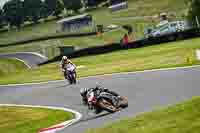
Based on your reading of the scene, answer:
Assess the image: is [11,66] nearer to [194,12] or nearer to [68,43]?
[68,43]

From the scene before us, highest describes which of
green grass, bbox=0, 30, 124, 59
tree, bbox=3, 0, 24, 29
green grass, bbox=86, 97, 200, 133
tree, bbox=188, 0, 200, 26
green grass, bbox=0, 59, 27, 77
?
tree, bbox=3, 0, 24, 29

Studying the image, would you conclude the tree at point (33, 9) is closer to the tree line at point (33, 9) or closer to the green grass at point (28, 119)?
the tree line at point (33, 9)

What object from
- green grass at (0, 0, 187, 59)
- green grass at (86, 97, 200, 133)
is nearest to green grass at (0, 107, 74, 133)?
green grass at (86, 97, 200, 133)

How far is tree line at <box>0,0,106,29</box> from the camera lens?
14588 cm

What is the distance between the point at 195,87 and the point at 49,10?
502 feet

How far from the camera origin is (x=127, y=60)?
123ft

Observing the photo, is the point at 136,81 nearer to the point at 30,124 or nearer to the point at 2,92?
the point at 30,124

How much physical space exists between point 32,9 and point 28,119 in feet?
469

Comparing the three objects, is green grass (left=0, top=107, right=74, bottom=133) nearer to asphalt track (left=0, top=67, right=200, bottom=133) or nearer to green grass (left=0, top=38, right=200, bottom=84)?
asphalt track (left=0, top=67, right=200, bottom=133)

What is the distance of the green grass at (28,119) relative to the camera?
59.9 feet

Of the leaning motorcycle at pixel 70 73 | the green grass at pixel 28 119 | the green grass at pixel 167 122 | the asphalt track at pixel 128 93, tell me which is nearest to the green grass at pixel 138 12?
the leaning motorcycle at pixel 70 73

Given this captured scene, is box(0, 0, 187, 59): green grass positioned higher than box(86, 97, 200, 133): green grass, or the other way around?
box(0, 0, 187, 59): green grass

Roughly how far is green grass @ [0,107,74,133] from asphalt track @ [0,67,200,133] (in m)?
0.81

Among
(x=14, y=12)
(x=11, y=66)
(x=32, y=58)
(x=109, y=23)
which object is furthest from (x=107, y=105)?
(x=14, y=12)
